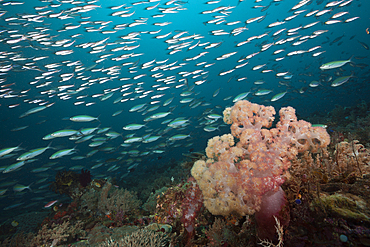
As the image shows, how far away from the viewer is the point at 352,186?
212 centimetres

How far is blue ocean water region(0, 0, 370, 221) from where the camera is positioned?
→ 10297mm

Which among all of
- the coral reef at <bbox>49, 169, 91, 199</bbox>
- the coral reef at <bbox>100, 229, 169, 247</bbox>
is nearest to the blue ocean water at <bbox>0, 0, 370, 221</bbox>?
the coral reef at <bbox>49, 169, 91, 199</bbox>

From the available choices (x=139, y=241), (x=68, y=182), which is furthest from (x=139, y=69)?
(x=139, y=241)

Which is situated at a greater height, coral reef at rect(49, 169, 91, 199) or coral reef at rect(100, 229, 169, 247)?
coral reef at rect(100, 229, 169, 247)

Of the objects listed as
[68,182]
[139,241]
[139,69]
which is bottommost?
[68,182]

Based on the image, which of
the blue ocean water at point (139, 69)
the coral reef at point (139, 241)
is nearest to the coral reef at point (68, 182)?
the blue ocean water at point (139, 69)

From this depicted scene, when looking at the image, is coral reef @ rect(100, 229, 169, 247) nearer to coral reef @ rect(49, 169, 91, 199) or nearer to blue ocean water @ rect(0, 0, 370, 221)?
coral reef @ rect(49, 169, 91, 199)

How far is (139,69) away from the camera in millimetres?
20812

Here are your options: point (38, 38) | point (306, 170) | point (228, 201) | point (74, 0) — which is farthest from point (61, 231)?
point (74, 0)

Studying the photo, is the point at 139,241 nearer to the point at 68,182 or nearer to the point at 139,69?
the point at 68,182

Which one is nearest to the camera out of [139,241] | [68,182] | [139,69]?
[139,241]

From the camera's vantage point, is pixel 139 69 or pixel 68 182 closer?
pixel 68 182

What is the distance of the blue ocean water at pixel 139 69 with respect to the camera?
33.8 feet

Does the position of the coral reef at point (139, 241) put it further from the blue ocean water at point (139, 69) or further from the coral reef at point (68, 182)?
the blue ocean water at point (139, 69)
